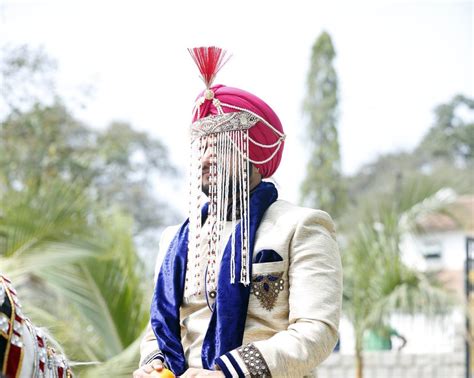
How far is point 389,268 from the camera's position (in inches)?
285

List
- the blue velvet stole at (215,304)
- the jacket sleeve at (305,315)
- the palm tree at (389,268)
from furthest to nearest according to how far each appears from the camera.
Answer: the palm tree at (389,268)
the blue velvet stole at (215,304)
the jacket sleeve at (305,315)

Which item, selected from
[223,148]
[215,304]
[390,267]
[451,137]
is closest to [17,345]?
[215,304]

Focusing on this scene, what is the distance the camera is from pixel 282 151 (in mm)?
2439

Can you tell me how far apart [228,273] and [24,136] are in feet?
41.6

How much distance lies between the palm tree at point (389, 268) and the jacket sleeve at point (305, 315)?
16.7 ft

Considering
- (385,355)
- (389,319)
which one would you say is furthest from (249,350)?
(385,355)

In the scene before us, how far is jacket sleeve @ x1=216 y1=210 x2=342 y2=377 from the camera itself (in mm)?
2080

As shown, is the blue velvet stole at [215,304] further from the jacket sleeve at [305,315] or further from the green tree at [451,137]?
the green tree at [451,137]

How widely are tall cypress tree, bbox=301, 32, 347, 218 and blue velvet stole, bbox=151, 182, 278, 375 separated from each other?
19.2 metres

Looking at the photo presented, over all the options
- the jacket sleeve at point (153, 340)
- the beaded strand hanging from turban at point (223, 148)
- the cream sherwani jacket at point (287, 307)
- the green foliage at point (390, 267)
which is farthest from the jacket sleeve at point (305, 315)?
the green foliage at point (390, 267)

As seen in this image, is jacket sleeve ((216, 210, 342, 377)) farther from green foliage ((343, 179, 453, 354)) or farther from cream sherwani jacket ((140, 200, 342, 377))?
green foliage ((343, 179, 453, 354))

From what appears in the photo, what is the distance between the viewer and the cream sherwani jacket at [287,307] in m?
2.09

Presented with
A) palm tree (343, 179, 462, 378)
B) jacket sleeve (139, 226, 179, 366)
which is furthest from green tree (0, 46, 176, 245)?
jacket sleeve (139, 226, 179, 366)

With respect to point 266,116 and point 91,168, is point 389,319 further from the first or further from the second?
point 91,168
